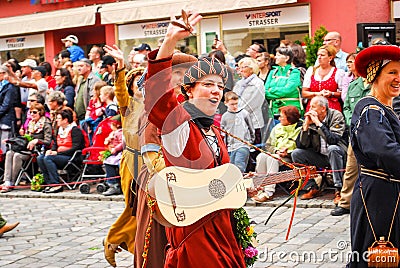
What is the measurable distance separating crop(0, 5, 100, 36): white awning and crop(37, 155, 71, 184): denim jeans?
659 centimetres

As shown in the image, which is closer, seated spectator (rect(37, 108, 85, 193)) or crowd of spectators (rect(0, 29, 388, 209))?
crowd of spectators (rect(0, 29, 388, 209))

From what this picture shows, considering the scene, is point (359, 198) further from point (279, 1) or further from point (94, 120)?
point (279, 1)

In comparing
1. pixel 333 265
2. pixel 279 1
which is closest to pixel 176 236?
pixel 333 265

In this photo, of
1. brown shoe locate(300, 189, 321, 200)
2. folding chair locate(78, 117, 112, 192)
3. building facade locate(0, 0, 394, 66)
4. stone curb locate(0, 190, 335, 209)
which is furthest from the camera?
building facade locate(0, 0, 394, 66)

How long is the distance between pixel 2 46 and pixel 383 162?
61.6 feet

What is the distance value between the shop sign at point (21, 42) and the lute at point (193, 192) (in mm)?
17366

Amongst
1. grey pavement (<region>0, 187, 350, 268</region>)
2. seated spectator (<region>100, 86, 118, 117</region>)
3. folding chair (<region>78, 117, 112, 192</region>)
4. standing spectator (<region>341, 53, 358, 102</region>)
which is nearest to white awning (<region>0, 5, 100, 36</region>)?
seated spectator (<region>100, 86, 118, 117</region>)

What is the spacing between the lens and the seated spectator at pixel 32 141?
1285 cm

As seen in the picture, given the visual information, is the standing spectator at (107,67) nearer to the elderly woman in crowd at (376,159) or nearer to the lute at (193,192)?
the elderly woman in crowd at (376,159)

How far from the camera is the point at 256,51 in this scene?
1173 cm

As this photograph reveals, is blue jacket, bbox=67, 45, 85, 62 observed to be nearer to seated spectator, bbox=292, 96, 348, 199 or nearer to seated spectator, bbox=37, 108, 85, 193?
seated spectator, bbox=37, 108, 85, 193

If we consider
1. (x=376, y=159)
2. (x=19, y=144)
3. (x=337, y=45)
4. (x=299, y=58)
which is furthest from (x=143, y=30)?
(x=376, y=159)

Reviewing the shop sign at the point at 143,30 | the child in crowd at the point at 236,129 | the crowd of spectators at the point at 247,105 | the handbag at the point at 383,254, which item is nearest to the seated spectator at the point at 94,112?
the crowd of spectators at the point at 247,105

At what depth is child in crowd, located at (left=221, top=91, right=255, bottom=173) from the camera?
4.16 m
